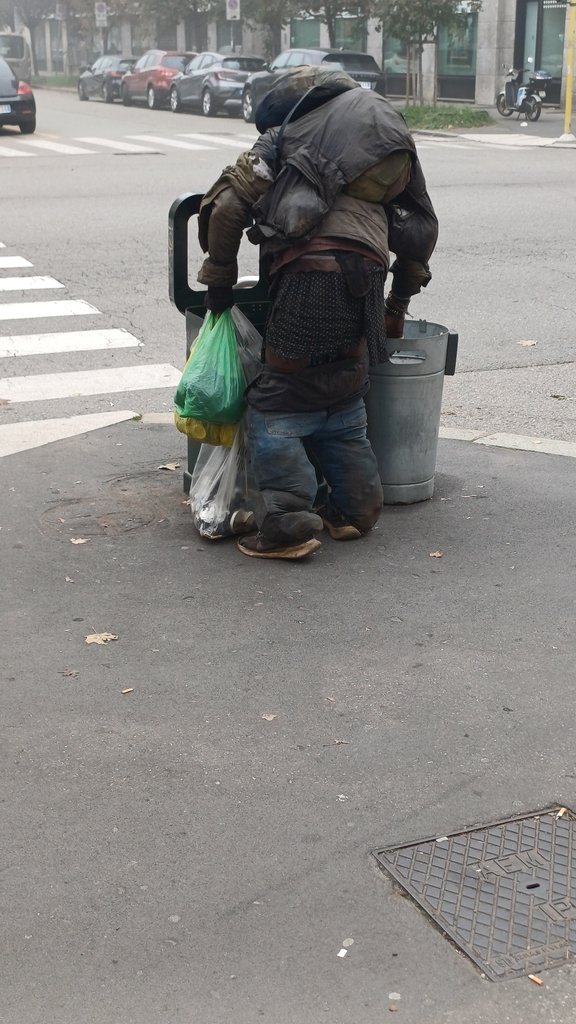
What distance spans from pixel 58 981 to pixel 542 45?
35.1m

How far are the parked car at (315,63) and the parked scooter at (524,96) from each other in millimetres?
2953

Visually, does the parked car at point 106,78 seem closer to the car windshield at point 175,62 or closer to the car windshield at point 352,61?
the car windshield at point 175,62

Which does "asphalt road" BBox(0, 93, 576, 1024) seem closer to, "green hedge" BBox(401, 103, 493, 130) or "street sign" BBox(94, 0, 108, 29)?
"green hedge" BBox(401, 103, 493, 130)

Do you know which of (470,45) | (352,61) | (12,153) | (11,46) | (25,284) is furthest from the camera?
(11,46)

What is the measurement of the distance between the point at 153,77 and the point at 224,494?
111ft

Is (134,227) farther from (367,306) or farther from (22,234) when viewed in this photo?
(367,306)

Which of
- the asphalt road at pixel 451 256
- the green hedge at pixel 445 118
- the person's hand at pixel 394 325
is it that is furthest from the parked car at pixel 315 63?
the person's hand at pixel 394 325

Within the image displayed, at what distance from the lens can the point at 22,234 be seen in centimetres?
1295

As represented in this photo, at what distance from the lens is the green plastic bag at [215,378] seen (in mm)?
5164

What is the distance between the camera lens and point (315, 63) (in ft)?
98.5

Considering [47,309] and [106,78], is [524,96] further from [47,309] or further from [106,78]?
[47,309]

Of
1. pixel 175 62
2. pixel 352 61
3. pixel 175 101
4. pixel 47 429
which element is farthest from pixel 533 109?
pixel 47 429

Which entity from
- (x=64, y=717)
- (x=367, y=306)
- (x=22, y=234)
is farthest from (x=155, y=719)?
(x=22, y=234)

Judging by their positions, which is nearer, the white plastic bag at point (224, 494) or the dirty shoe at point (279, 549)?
the dirty shoe at point (279, 549)
